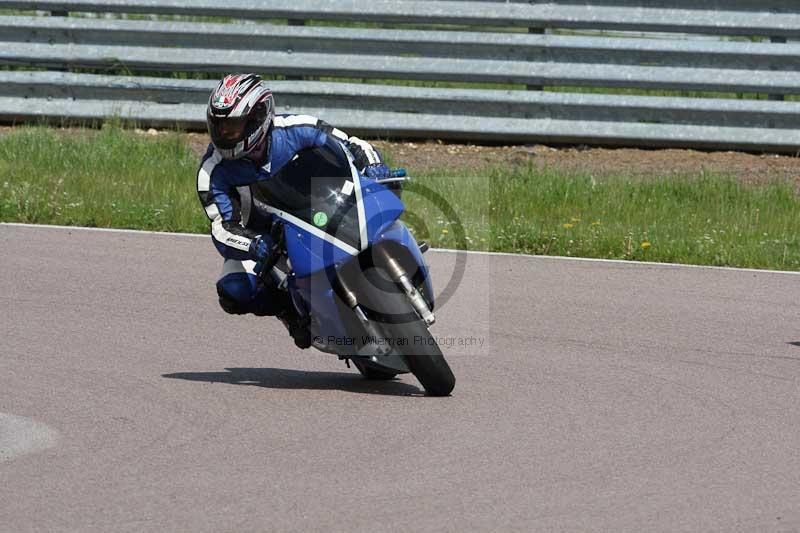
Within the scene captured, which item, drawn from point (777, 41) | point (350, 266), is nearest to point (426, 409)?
point (350, 266)

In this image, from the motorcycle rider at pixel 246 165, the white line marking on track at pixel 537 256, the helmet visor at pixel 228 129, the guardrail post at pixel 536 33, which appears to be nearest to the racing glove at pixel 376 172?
the motorcycle rider at pixel 246 165

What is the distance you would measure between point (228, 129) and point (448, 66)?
7.57 metres

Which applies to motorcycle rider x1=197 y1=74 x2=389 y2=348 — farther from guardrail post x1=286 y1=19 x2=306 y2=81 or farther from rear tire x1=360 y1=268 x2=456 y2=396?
guardrail post x1=286 y1=19 x2=306 y2=81

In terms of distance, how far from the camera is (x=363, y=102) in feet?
46.7

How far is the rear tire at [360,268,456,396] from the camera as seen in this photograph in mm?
6492

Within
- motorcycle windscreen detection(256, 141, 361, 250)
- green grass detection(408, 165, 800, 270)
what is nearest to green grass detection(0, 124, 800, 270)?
green grass detection(408, 165, 800, 270)

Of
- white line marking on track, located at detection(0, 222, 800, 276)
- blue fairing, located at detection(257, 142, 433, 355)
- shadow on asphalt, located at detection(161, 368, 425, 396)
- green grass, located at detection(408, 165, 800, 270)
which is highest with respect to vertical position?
blue fairing, located at detection(257, 142, 433, 355)

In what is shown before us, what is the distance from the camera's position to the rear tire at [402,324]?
649 centimetres

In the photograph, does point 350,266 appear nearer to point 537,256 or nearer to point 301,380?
point 301,380

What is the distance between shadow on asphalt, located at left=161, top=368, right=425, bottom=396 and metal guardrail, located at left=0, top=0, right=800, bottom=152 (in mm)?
6911

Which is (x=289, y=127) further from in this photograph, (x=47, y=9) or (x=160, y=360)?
(x=47, y=9)

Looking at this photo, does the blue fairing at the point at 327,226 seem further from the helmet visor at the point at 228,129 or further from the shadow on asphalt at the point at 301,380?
the shadow on asphalt at the point at 301,380

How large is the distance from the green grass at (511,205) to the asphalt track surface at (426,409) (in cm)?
72

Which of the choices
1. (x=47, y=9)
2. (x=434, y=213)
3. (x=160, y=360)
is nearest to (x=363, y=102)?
(x=434, y=213)
